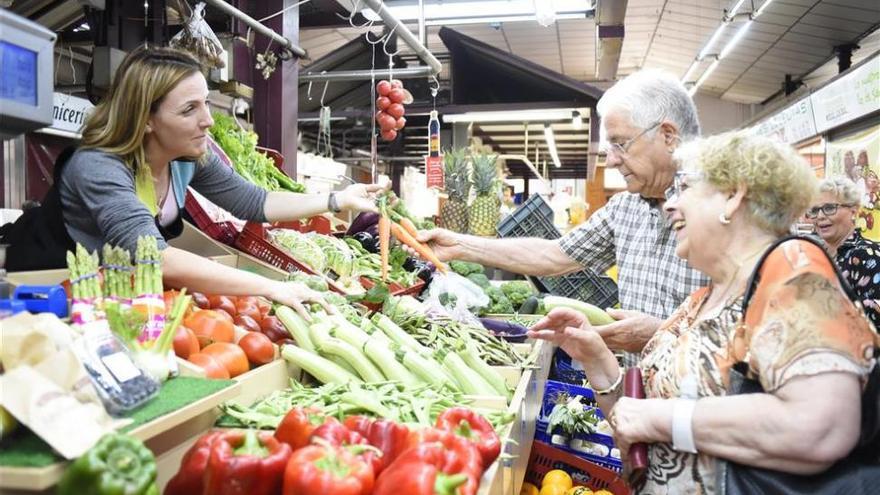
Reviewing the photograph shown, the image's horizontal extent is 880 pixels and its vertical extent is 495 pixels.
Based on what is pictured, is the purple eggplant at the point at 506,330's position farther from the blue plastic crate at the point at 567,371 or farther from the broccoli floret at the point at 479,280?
the broccoli floret at the point at 479,280

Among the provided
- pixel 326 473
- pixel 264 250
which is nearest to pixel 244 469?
pixel 326 473

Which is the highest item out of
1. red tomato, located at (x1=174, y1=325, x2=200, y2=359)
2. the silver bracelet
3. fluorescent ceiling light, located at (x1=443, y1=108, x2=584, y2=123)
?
fluorescent ceiling light, located at (x1=443, y1=108, x2=584, y2=123)

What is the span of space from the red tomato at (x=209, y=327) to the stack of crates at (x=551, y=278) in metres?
3.97

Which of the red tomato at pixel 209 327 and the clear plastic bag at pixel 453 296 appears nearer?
the red tomato at pixel 209 327

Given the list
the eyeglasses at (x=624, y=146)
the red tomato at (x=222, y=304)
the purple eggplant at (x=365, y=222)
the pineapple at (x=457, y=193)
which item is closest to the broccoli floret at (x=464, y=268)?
the pineapple at (x=457, y=193)

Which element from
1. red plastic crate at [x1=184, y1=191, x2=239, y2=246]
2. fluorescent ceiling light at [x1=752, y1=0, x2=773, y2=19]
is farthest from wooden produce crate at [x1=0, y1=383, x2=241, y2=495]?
fluorescent ceiling light at [x1=752, y1=0, x2=773, y2=19]

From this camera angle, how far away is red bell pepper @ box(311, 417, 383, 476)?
1.47m

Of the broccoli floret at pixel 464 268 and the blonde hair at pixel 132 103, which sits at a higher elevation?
the blonde hair at pixel 132 103

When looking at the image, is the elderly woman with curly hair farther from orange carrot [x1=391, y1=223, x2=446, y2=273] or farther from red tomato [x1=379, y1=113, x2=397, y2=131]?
red tomato [x1=379, y1=113, x2=397, y2=131]

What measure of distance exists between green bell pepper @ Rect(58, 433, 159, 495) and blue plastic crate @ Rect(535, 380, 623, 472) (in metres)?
2.70

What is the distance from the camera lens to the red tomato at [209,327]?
7.63 ft

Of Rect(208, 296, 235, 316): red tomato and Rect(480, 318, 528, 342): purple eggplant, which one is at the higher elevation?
Rect(208, 296, 235, 316): red tomato

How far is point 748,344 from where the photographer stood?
5.84 feet

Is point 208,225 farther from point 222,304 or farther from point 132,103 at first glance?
point 132,103
